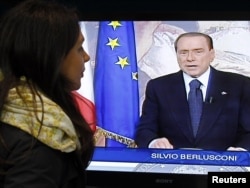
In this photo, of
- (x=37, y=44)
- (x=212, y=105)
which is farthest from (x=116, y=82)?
(x=37, y=44)

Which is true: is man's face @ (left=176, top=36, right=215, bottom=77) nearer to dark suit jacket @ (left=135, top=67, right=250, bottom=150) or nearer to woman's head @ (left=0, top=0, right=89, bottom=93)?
dark suit jacket @ (left=135, top=67, right=250, bottom=150)

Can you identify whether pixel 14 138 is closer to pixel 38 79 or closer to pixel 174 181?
pixel 38 79

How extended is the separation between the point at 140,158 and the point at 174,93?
0.25m

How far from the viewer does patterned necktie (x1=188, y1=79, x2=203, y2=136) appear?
169cm

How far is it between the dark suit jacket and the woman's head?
97 centimetres

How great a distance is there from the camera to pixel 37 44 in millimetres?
748

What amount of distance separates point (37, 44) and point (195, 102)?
1.02 m
